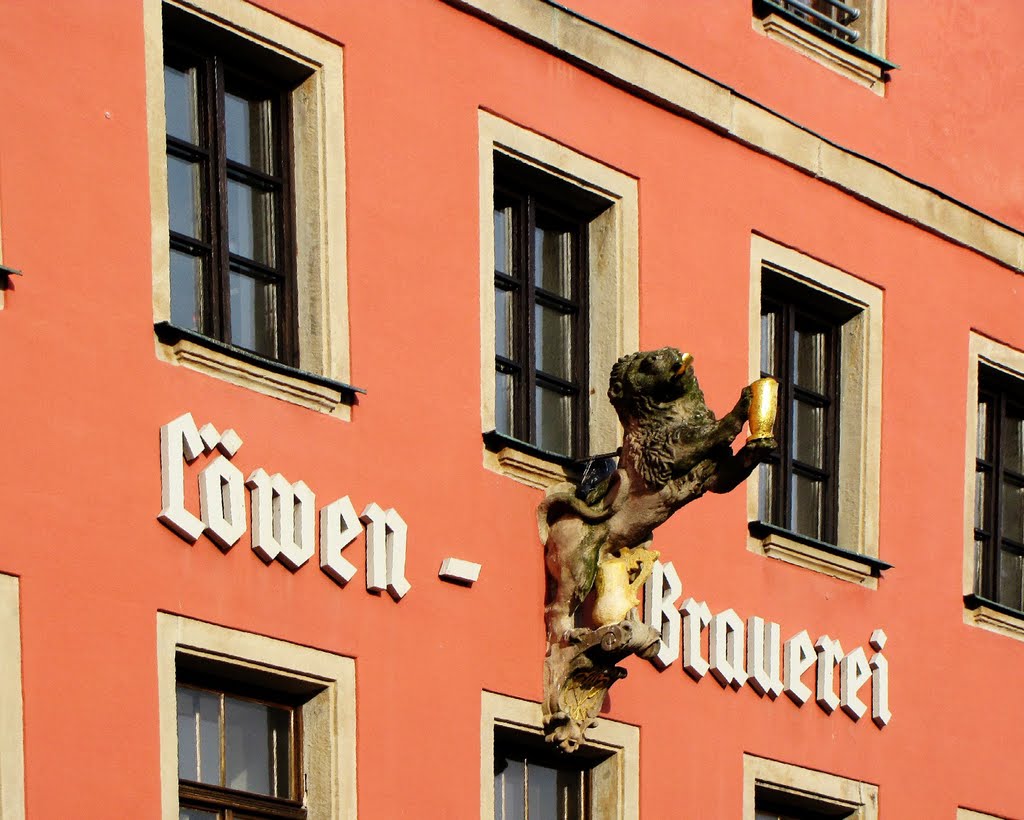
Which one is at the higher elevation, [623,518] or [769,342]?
[769,342]

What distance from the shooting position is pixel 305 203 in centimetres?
1670

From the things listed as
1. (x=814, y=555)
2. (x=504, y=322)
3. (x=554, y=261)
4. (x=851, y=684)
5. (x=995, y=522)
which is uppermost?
(x=554, y=261)

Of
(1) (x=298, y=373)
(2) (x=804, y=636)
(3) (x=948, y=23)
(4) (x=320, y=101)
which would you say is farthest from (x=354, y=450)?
(3) (x=948, y=23)

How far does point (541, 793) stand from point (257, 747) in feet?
5.95

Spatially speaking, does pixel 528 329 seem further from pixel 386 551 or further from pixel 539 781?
pixel 539 781

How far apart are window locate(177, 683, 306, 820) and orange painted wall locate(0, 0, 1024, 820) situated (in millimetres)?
306

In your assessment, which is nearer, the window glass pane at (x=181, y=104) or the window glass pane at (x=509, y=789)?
the window glass pane at (x=181, y=104)

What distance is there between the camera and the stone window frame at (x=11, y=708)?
14.5 metres

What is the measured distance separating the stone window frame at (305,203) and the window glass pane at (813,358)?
3.63 meters

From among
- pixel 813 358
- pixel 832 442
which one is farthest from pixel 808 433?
pixel 813 358

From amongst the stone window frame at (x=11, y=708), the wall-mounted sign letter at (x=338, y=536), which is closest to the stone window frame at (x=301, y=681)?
the wall-mounted sign letter at (x=338, y=536)

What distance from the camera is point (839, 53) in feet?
65.6

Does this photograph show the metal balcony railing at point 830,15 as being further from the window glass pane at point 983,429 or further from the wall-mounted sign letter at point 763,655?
the wall-mounted sign letter at point 763,655

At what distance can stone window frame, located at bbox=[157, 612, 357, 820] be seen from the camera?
50.3 feet
